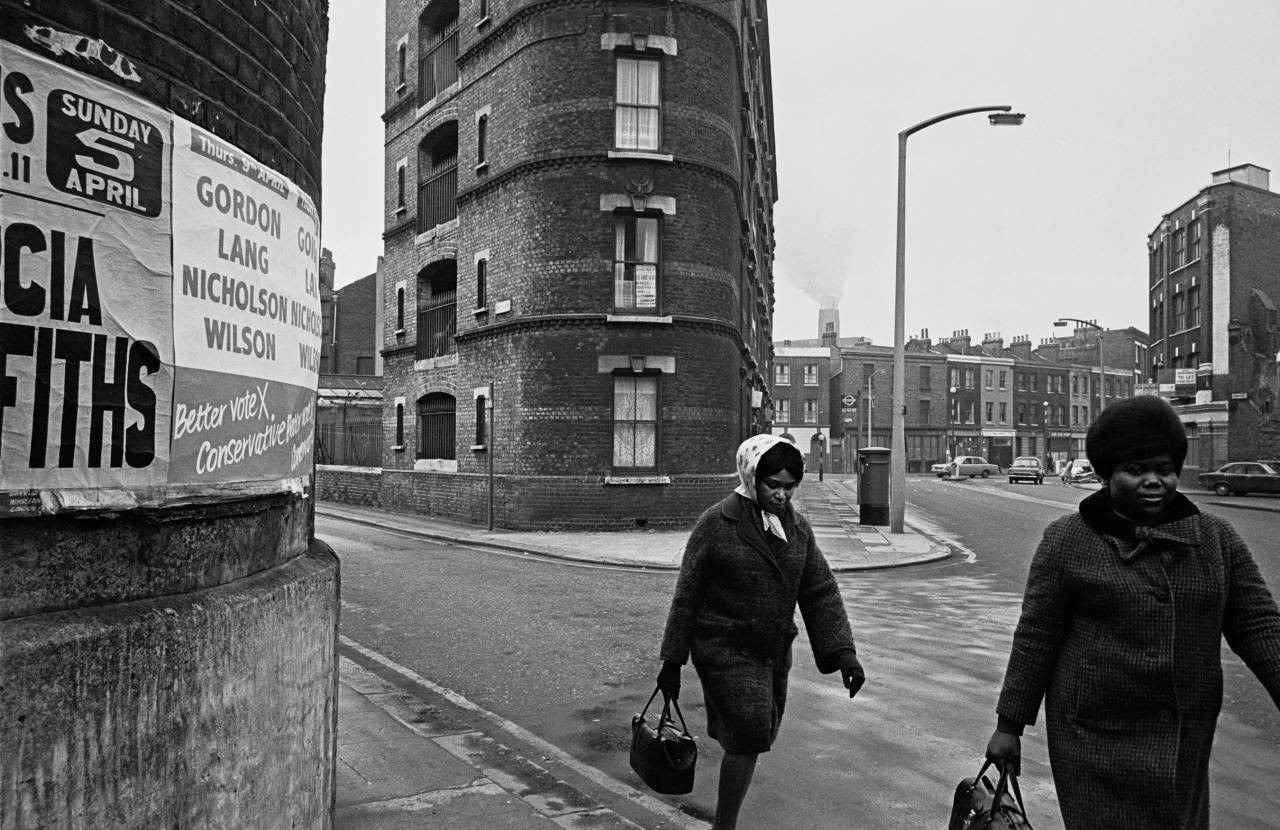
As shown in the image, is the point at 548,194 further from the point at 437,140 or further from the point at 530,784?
the point at 530,784

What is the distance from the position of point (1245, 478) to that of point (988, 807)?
40668mm

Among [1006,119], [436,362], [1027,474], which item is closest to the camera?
[1006,119]

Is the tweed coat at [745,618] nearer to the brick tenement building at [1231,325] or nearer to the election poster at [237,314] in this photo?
the election poster at [237,314]

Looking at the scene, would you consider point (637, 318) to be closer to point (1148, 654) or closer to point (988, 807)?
point (988, 807)

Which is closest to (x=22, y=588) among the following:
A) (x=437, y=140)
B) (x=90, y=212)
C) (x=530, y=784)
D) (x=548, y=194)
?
(x=90, y=212)

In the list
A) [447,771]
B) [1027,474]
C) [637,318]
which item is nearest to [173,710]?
[447,771]

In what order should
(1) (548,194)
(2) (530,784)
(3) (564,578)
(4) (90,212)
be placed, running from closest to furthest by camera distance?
(4) (90,212)
(2) (530,784)
(3) (564,578)
(1) (548,194)

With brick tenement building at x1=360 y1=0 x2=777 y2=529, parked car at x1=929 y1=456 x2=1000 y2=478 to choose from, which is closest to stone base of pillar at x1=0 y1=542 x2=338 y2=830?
brick tenement building at x1=360 y1=0 x2=777 y2=529

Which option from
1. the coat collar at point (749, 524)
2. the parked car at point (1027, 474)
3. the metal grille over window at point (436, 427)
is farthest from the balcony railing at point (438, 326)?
the parked car at point (1027, 474)

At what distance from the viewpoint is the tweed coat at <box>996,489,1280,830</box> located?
8.61 ft

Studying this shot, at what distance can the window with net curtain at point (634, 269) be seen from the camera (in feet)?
66.2

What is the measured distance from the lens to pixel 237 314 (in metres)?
3.16

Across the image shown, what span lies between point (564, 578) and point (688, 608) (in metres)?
9.25

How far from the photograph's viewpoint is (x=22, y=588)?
241 cm
